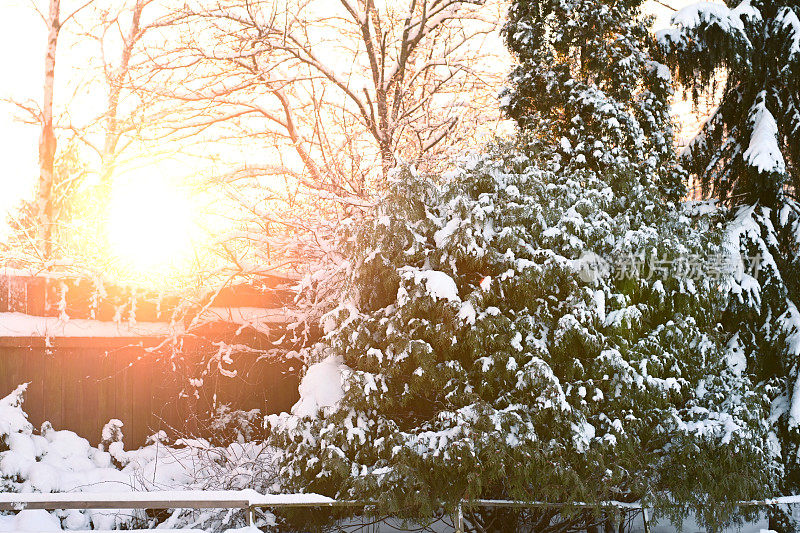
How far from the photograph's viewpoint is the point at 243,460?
797 centimetres

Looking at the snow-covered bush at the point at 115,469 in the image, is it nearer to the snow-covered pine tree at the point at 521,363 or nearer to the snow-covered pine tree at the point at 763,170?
the snow-covered pine tree at the point at 521,363

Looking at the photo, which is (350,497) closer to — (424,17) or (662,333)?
(662,333)

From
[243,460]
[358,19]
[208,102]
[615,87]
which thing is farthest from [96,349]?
[615,87]

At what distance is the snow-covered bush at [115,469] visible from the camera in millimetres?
7363

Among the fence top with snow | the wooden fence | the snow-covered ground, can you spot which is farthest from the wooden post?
the fence top with snow

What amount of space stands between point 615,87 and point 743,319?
8.87ft

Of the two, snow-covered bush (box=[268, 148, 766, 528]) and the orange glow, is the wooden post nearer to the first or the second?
snow-covered bush (box=[268, 148, 766, 528])

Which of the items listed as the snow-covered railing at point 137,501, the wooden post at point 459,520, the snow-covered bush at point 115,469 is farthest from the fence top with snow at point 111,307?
the wooden post at point 459,520

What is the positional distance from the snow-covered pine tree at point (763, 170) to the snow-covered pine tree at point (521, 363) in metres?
1.01

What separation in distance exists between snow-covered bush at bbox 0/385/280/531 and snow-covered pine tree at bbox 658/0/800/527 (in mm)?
4952

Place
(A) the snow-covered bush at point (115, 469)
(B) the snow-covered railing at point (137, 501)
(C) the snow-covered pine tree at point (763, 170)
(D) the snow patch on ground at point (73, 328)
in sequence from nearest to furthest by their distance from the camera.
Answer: (B) the snow-covered railing at point (137, 501) → (A) the snow-covered bush at point (115, 469) → (C) the snow-covered pine tree at point (763, 170) → (D) the snow patch on ground at point (73, 328)

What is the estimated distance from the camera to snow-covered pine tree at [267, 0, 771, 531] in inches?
248

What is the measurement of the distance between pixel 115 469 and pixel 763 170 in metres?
7.23

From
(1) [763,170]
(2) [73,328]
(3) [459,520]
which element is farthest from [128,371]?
(1) [763,170]
